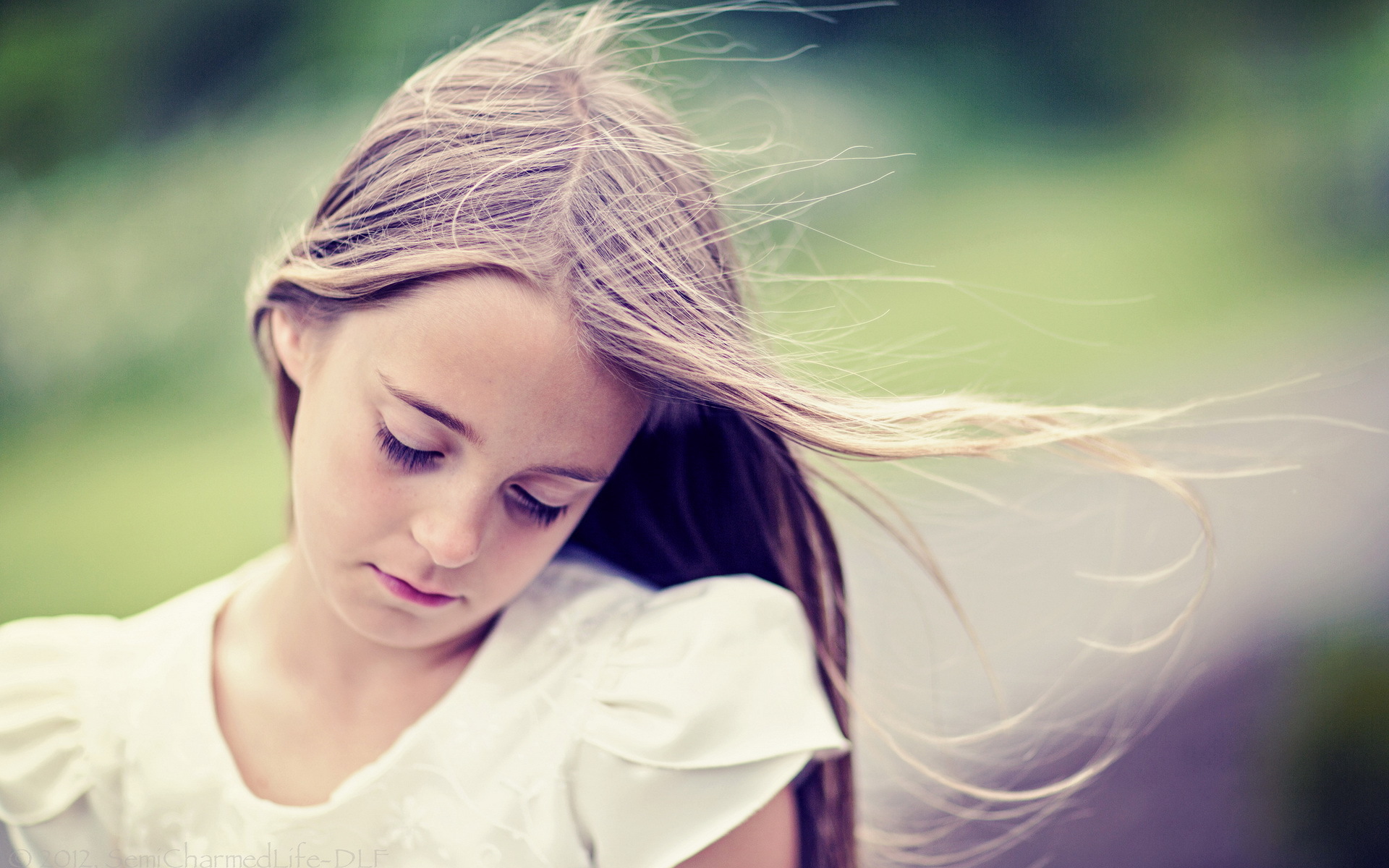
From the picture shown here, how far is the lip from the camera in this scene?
1.70 ft

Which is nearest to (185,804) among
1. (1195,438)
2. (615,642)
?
(615,642)

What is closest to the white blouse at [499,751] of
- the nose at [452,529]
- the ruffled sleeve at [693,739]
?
the ruffled sleeve at [693,739]

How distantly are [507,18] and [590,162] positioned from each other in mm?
847

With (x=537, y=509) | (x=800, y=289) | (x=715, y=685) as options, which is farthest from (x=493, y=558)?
(x=800, y=289)

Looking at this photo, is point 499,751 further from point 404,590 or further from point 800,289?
point 800,289

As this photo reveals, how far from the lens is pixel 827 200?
4.33ft

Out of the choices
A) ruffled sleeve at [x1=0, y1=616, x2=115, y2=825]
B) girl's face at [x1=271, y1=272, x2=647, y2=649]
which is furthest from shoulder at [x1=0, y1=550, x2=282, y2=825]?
girl's face at [x1=271, y1=272, x2=647, y2=649]

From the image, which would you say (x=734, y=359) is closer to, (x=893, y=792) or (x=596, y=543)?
(x=596, y=543)

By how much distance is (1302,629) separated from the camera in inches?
46.0

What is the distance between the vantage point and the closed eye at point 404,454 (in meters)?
0.49

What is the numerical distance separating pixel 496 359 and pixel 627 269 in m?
0.08

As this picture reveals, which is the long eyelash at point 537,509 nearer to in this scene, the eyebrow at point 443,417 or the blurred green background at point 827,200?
the eyebrow at point 443,417

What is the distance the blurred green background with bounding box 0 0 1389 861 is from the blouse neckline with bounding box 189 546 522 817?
0.28 m

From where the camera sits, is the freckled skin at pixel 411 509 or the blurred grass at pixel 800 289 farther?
the blurred grass at pixel 800 289
